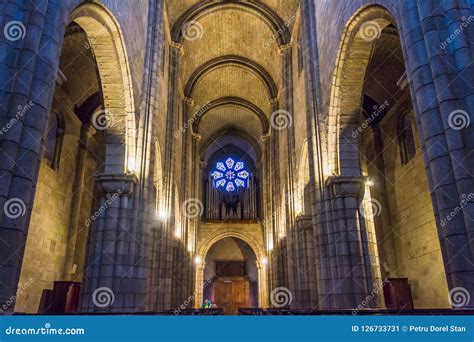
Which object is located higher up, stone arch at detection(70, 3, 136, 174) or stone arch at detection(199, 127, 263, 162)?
stone arch at detection(199, 127, 263, 162)

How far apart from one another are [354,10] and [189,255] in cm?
1618

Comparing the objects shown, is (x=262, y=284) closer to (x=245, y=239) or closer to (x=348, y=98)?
(x=245, y=239)

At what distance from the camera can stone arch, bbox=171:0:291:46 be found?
654 inches

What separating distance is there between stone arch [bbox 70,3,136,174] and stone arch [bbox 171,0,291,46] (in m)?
8.56

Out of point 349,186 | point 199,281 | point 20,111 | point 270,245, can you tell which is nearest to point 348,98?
point 349,186

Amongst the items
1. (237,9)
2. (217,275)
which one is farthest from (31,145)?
(217,275)

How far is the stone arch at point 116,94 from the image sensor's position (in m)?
8.03

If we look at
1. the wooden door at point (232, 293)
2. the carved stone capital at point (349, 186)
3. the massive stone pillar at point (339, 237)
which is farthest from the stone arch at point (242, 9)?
the wooden door at point (232, 293)

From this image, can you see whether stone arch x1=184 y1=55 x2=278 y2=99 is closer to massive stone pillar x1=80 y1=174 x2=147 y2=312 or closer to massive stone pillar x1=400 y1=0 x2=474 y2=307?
massive stone pillar x1=80 y1=174 x2=147 y2=312

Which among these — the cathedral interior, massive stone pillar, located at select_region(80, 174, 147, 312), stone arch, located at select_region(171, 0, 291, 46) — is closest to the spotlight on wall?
the cathedral interior

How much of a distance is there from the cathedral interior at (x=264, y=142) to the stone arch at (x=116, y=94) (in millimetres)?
31

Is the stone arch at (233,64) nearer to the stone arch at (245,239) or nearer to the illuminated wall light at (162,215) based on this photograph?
the illuminated wall light at (162,215)

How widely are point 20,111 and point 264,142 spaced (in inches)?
799

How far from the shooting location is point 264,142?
2388cm
